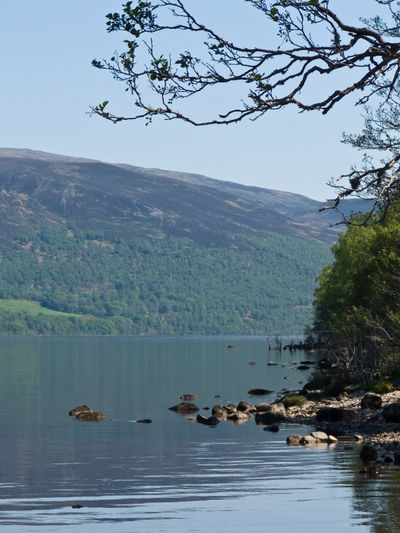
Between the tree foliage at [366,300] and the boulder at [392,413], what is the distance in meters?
3.19

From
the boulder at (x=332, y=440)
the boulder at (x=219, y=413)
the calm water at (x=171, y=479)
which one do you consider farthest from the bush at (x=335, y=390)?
the boulder at (x=332, y=440)

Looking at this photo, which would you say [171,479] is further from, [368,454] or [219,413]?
[219,413]

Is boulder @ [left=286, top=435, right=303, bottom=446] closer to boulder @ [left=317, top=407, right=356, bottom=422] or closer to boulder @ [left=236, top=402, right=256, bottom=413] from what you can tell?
boulder @ [left=317, top=407, right=356, bottom=422]

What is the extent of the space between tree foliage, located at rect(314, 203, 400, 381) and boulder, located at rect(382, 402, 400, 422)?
3.19m

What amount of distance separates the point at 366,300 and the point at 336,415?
3554 centimetres

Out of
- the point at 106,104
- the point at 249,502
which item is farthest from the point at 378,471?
the point at 106,104

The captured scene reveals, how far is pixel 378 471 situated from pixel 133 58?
68.2ft

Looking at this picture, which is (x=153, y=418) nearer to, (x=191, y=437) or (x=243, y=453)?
(x=191, y=437)

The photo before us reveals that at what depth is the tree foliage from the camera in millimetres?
53875

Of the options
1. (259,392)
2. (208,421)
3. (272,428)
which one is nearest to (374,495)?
(272,428)

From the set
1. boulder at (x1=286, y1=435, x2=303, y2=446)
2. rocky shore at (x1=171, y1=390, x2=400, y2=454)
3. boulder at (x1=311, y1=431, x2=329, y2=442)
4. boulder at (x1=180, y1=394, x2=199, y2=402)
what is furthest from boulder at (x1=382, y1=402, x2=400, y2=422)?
boulder at (x1=180, y1=394, x2=199, y2=402)

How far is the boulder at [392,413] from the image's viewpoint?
4884 cm

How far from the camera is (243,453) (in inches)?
1702

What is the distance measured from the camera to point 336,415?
5450 centimetres
